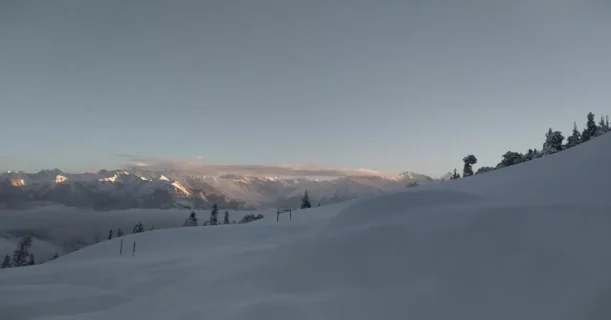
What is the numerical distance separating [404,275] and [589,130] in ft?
245

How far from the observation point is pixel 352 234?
16344 millimetres

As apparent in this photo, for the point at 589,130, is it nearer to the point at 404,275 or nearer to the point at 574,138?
the point at 574,138

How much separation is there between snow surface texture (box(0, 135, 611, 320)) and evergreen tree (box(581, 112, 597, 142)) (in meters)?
58.7

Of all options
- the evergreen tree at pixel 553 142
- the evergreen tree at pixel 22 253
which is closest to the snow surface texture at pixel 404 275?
the evergreen tree at pixel 553 142

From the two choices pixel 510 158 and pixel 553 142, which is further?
pixel 510 158

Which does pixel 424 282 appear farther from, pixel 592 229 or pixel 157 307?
pixel 157 307

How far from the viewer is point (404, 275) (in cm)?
1241

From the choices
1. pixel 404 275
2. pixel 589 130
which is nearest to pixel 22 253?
pixel 404 275

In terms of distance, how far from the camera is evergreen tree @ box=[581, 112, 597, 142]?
67188mm

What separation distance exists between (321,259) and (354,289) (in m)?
2.77

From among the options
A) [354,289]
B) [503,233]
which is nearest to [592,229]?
[503,233]

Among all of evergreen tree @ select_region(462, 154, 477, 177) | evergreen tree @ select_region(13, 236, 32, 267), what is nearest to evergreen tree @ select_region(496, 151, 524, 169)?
evergreen tree @ select_region(462, 154, 477, 177)

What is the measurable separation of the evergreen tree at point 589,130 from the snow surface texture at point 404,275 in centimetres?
5868

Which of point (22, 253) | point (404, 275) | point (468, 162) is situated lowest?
point (22, 253)
